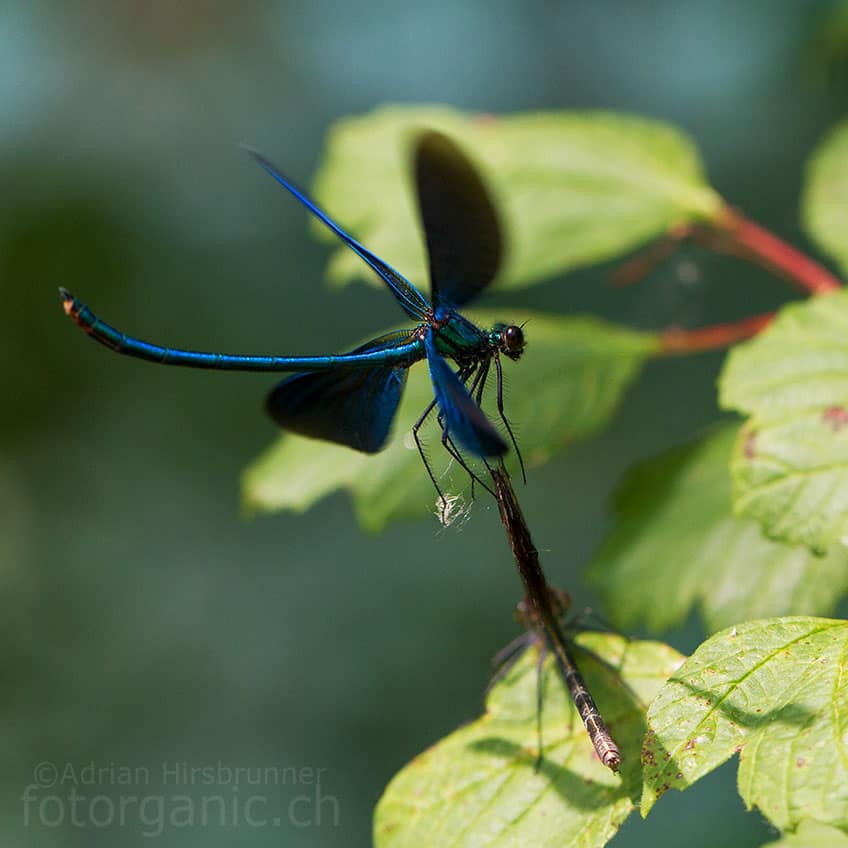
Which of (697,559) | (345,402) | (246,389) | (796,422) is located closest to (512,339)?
(345,402)

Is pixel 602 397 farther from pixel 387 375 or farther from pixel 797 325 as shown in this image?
pixel 387 375

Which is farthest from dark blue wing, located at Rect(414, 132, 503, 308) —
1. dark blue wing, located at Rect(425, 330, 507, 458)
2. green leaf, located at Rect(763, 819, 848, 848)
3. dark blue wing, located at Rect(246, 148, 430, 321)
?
green leaf, located at Rect(763, 819, 848, 848)

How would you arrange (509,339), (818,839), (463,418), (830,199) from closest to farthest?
(463,418)
(509,339)
(818,839)
(830,199)

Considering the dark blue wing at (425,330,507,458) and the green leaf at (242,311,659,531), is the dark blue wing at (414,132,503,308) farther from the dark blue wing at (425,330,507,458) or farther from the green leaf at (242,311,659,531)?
the green leaf at (242,311,659,531)

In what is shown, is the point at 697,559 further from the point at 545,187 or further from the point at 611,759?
the point at 545,187

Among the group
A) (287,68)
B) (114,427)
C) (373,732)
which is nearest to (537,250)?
(373,732)

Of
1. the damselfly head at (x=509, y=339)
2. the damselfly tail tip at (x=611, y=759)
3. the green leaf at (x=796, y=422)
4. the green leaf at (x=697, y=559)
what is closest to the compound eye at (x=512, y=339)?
the damselfly head at (x=509, y=339)
